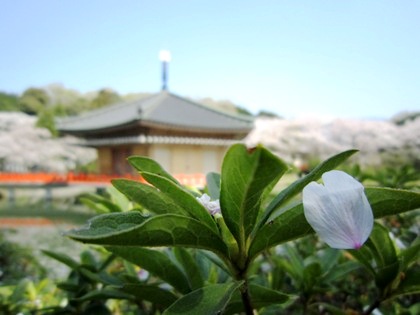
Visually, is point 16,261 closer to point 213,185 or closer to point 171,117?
point 213,185

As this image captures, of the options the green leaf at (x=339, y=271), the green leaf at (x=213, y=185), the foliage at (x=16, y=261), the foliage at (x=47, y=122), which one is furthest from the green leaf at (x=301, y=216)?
the foliage at (x=47, y=122)

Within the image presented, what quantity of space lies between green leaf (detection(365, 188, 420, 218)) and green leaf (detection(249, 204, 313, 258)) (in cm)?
4

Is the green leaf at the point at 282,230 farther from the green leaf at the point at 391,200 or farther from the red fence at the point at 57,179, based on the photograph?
the red fence at the point at 57,179

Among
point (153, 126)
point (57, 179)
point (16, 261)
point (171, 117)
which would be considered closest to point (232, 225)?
point (16, 261)

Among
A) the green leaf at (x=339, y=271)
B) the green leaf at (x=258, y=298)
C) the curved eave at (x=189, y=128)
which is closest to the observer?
the green leaf at (x=258, y=298)

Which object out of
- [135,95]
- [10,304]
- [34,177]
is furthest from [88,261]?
[135,95]

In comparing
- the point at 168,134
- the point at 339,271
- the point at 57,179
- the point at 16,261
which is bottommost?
the point at 57,179

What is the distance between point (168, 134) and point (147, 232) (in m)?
11.9

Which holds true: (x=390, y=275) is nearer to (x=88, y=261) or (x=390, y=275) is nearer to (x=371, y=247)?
(x=371, y=247)

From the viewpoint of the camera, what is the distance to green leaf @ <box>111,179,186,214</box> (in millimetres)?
283

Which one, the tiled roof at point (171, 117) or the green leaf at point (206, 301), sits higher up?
the tiled roof at point (171, 117)

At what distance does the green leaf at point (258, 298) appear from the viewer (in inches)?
13.0

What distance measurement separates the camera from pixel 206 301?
0.91 feet

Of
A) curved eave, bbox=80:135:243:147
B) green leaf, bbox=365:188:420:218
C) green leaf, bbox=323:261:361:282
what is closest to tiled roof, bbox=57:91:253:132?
curved eave, bbox=80:135:243:147
